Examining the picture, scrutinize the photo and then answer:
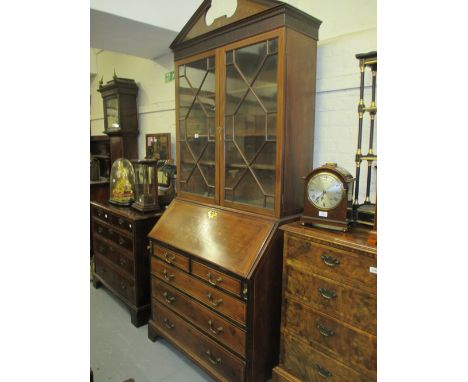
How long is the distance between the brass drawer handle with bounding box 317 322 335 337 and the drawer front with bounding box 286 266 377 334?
3.2 inches

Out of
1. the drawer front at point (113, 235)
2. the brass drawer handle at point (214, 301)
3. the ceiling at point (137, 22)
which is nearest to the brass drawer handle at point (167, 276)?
the brass drawer handle at point (214, 301)

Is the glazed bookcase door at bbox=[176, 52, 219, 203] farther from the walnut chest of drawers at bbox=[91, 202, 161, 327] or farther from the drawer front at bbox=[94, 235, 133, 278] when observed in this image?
the drawer front at bbox=[94, 235, 133, 278]

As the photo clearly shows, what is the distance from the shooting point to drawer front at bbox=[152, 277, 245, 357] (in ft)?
5.82

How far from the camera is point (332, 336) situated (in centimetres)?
155

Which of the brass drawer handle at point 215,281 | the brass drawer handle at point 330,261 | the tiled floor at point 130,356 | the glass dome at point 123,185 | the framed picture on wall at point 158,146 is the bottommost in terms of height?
the tiled floor at point 130,356

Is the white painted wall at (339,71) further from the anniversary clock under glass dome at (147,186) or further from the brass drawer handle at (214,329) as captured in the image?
the anniversary clock under glass dome at (147,186)

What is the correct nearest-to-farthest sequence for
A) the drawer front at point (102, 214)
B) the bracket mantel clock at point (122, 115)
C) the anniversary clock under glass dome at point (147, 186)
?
the anniversary clock under glass dome at point (147, 186), the drawer front at point (102, 214), the bracket mantel clock at point (122, 115)

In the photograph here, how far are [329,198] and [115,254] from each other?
204 cm

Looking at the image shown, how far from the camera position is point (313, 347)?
5.39ft

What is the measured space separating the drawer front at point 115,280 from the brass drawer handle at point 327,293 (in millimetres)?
1676

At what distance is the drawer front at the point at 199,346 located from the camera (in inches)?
71.2
